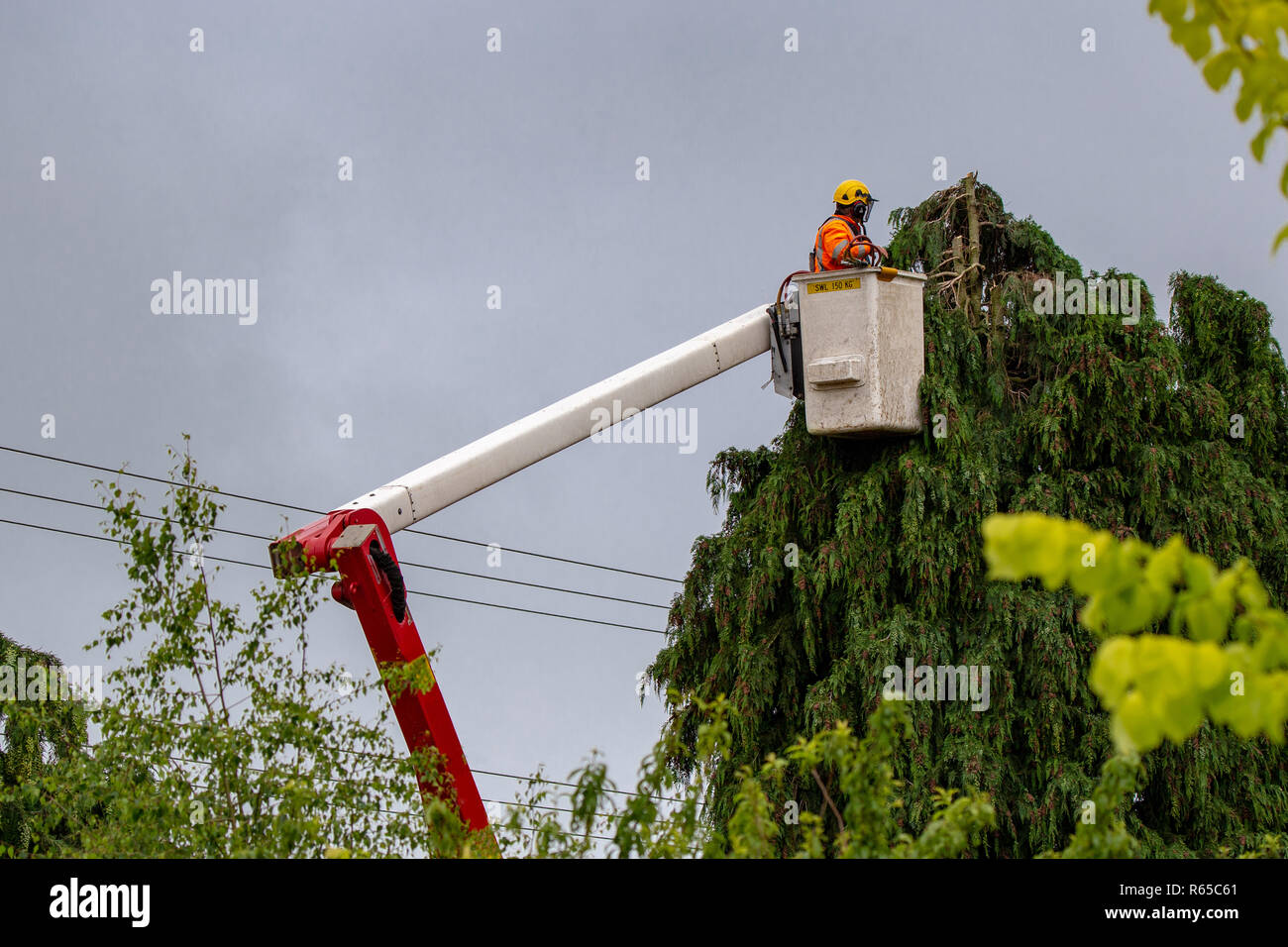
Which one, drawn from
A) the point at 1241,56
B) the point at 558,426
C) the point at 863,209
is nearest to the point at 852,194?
the point at 863,209

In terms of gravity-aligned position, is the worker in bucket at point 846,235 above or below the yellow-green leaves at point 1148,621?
above

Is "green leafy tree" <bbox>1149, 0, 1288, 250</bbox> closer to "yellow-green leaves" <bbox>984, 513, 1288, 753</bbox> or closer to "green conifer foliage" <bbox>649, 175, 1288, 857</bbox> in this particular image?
"yellow-green leaves" <bbox>984, 513, 1288, 753</bbox>

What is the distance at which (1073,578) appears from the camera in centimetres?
283

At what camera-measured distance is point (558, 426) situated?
1324 cm

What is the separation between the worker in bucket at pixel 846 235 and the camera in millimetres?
14773

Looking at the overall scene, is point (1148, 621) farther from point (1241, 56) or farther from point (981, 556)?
point (981, 556)

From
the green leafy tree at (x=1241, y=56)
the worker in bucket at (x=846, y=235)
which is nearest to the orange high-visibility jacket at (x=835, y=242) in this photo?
the worker in bucket at (x=846, y=235)

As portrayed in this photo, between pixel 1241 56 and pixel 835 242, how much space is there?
38.6ft

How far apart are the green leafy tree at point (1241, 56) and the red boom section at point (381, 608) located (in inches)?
332

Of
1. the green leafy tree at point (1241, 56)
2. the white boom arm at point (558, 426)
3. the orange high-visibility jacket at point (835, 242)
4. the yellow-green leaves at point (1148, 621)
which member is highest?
the orange high-visibility jacket at point (835, 242)

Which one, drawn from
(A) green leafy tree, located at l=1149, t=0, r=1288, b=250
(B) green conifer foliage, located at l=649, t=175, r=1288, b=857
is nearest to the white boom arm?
(B) green conifer foliage, located at l=649, t=175, r=1288, b=857

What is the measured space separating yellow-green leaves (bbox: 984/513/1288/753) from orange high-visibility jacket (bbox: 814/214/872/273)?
11.9 metres

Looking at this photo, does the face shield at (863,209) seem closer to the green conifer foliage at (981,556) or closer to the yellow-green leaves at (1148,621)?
the green conifer foliage at (981,556)
